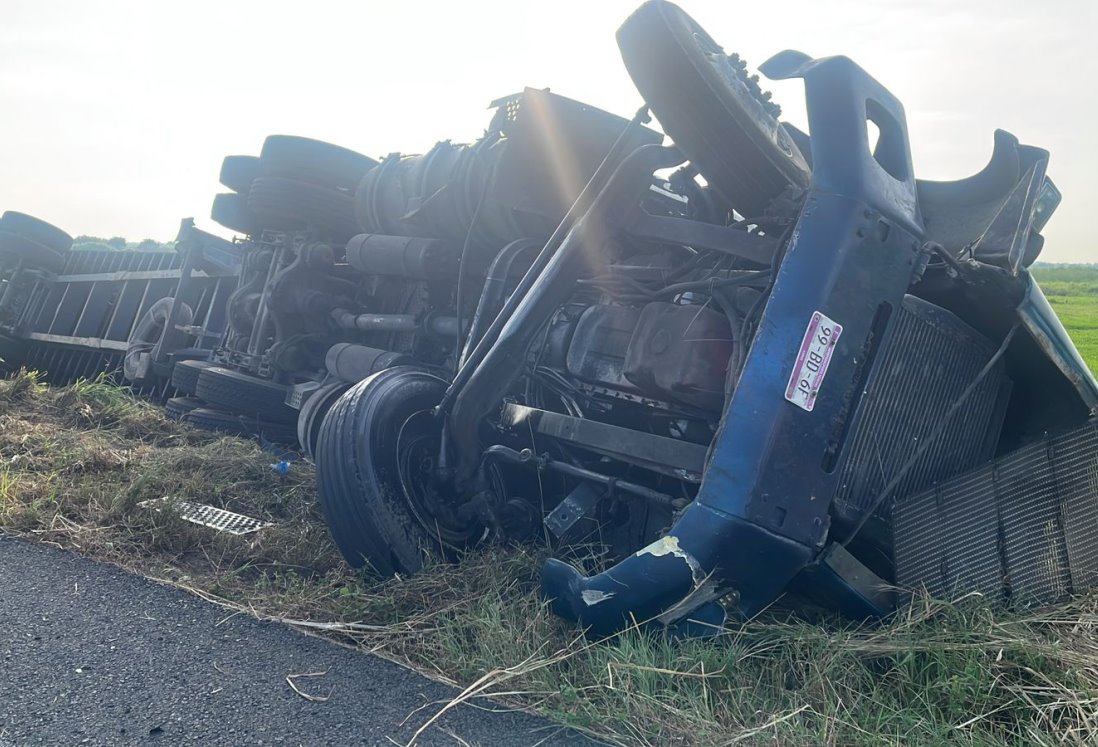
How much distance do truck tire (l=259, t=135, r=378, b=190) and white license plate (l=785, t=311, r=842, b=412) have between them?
4.25 m

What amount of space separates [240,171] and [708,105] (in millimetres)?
4680

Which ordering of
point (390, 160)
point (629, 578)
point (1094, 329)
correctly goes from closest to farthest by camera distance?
point (629, 578)
point (390, 160)
point (1094, 329)

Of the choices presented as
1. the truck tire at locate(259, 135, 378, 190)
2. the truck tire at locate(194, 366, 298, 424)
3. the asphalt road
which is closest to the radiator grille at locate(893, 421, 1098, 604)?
the asphalt road

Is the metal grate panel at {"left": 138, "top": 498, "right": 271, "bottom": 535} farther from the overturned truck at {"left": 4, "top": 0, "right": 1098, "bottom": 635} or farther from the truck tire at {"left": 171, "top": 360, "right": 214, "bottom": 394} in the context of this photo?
the truck tire at {"left": 171, "top": 360, "right": 214, "bottom": 394}

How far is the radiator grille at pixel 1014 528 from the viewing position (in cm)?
285

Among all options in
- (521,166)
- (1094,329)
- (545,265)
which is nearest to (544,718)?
(545,265)

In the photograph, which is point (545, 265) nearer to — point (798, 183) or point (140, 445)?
point (798, 183)

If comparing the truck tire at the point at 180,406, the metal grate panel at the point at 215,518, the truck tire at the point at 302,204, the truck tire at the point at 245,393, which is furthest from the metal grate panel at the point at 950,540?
the truck tire at the point at 180,406

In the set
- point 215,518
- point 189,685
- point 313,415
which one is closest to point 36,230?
point 313,415

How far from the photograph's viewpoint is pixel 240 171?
261 inches

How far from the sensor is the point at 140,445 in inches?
227

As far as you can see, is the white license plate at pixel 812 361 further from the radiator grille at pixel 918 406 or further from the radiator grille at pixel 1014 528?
the radiator grille at pixel 1014 528

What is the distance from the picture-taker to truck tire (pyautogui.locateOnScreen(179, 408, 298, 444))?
6.10 metres

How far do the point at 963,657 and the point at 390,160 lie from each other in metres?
4.37
